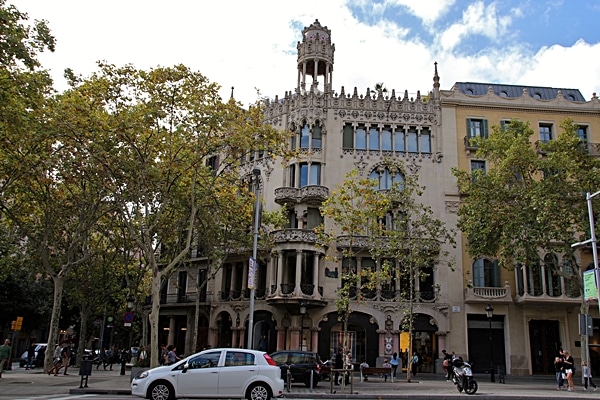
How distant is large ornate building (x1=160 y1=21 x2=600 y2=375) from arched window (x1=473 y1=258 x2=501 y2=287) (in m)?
0.07

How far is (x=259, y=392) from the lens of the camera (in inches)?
589

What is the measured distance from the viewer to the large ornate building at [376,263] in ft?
117

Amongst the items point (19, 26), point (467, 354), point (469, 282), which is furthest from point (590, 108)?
point (19, 26)

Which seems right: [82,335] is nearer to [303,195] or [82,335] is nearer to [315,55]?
[303,195]

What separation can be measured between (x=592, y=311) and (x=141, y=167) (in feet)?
103

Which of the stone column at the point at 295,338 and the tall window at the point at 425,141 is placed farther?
the tall window at the point at 425,141

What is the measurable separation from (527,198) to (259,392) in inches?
804

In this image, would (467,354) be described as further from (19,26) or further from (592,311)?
(19,26)

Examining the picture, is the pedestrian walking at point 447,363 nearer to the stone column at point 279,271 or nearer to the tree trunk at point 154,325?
the stone column at point 279,271

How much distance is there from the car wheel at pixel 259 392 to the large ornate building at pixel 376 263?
18.1 meters

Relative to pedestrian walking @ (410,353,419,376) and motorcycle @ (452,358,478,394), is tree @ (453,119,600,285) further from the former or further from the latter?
motorcycle @ (452,358,478,394)

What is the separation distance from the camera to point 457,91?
133ft

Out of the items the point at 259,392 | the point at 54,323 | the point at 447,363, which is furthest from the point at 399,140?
the point at 259,392

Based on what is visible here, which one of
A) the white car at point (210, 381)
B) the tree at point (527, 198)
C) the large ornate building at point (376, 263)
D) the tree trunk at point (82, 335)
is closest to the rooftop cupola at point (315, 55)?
the large ornate building at point (376, 263)
